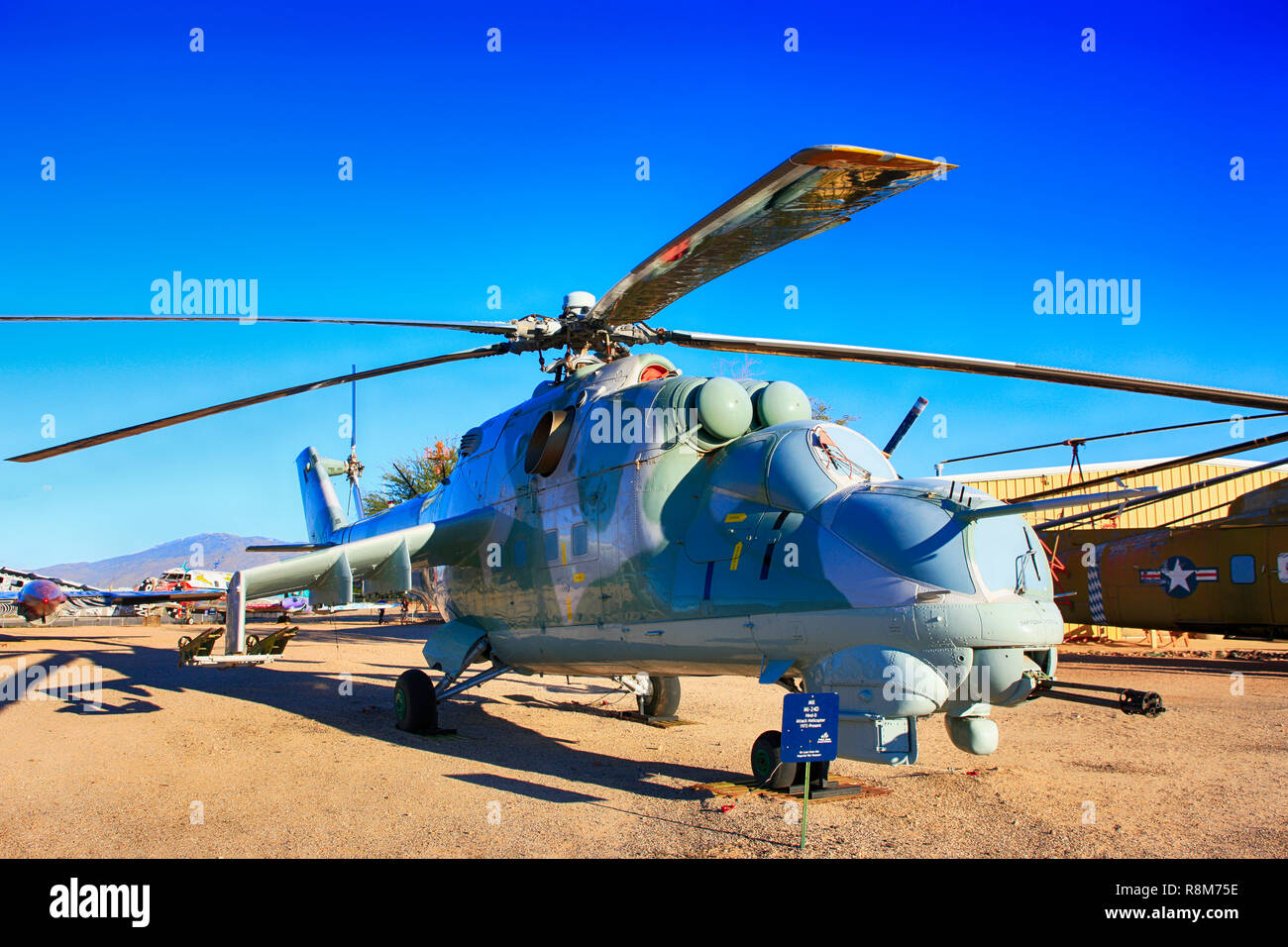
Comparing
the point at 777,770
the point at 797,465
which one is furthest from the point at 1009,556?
the point at 777,770

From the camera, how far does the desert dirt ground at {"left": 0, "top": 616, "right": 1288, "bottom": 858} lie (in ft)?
21.9

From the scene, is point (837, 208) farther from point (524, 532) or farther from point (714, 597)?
point (524, 532)

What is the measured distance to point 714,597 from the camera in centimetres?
804

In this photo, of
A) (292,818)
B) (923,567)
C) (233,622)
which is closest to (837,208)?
(923,567)

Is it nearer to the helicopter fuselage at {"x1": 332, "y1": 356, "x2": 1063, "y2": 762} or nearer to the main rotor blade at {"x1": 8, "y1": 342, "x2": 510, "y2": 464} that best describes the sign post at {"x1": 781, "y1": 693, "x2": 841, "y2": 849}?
the helicopter fuselage at {"x1": 332, "y1": 356, "x2": 1063, "y2": 762}

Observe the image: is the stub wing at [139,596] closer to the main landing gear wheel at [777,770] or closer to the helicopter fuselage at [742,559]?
the helicopter fuselage at [742,559]

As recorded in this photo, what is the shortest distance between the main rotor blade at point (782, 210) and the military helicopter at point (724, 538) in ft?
0.08

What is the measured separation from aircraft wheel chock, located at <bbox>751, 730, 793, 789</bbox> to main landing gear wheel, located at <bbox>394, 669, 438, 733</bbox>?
4859mm

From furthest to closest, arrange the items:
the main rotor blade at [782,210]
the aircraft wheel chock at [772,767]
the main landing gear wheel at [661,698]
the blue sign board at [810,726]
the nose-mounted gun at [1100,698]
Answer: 1. the main landing gear wheel at [661,698]
2. the aircraft wheel chock at [772,767]
3. the nose-mounted gun at [1100,698]
4. the blue sign board at [810,726]
5. the main rotor blade at [782,210]

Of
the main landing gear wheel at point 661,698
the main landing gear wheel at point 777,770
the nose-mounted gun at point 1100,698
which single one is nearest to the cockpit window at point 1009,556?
the nose-mounted gun at point 1100,698

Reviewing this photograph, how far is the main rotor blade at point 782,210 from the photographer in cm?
547

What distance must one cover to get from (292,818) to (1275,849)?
24.7 ft

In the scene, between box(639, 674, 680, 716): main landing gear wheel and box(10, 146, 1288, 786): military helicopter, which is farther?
box(639, 674, 680, 716): main landing gear wheel

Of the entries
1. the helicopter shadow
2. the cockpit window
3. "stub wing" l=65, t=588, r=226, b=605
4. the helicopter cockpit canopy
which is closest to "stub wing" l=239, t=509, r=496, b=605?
the helicopter shadow
